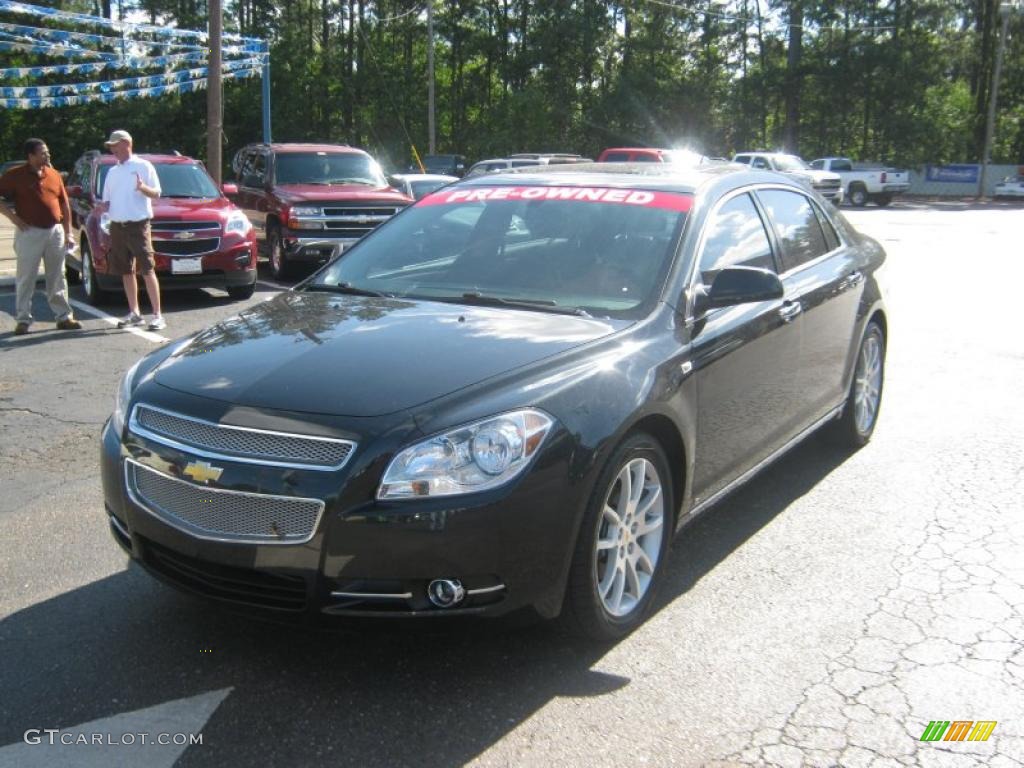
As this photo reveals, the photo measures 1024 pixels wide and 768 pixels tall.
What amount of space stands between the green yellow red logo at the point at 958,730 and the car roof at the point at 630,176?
2357 mm

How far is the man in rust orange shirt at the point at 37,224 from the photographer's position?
29.4ft

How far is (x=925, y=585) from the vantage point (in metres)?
3.97

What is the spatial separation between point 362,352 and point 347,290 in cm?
104

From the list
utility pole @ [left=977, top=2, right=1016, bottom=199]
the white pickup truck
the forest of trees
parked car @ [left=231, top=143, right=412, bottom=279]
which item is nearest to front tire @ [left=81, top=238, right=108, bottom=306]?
parked car @ [left=231, top=143, right=412, bottom=279]

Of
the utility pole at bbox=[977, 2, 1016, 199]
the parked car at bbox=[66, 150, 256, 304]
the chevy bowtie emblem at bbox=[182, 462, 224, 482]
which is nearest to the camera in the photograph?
the chevy bowtie emblem at bbox=[182, 462, 224, 482]

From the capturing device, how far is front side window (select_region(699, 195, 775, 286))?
416cm

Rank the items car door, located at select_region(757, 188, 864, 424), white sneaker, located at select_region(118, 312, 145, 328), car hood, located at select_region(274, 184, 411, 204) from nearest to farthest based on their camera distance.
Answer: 1. car door, located at select_region(757, 188, 864, 424)
2. white sneaker, located at select_region(118, 312, 145, 328)
3. car hood, located at select_region(274, 184, 411, 204)

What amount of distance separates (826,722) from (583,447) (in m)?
1.10

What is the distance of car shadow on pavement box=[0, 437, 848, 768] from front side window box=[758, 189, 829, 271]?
204 centimetres

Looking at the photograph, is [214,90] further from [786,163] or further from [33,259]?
[786,163]

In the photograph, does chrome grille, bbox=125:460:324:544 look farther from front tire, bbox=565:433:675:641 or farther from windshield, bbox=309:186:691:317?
windshield, bbox=309:186:691:317

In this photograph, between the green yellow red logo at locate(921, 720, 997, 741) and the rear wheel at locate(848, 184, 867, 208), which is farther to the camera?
the rear wheel at locate(848, 184, 867, 208)

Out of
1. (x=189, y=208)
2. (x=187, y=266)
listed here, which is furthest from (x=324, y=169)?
(x=187, y=266)

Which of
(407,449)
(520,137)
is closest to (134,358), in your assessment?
(407,449)
